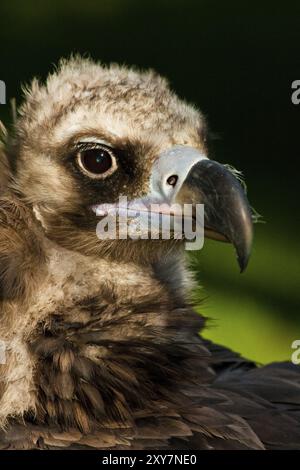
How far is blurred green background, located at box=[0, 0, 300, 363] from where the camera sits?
15.9 feet

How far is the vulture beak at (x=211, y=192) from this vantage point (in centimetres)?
248

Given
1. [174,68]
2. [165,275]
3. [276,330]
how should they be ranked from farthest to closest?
[174,68]
[276,330]
[165,275]

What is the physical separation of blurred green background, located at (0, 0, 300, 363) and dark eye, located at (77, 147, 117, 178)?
2.05 meters

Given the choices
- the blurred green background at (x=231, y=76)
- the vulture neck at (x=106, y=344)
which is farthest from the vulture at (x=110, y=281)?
the blurred green background at (x=231, y=76)

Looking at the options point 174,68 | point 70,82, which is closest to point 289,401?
point 70,82

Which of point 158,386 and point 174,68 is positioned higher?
point 174,68

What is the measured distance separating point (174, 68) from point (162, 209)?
340 cm

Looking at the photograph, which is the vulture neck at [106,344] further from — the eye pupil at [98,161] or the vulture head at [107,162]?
the eye pupil at [98,161]

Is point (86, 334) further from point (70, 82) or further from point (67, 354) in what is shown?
point (70, 82)

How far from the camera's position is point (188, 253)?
9.29 feet

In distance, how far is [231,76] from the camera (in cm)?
602

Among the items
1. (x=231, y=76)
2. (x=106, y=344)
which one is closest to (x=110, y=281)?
(x=106, y=344)
